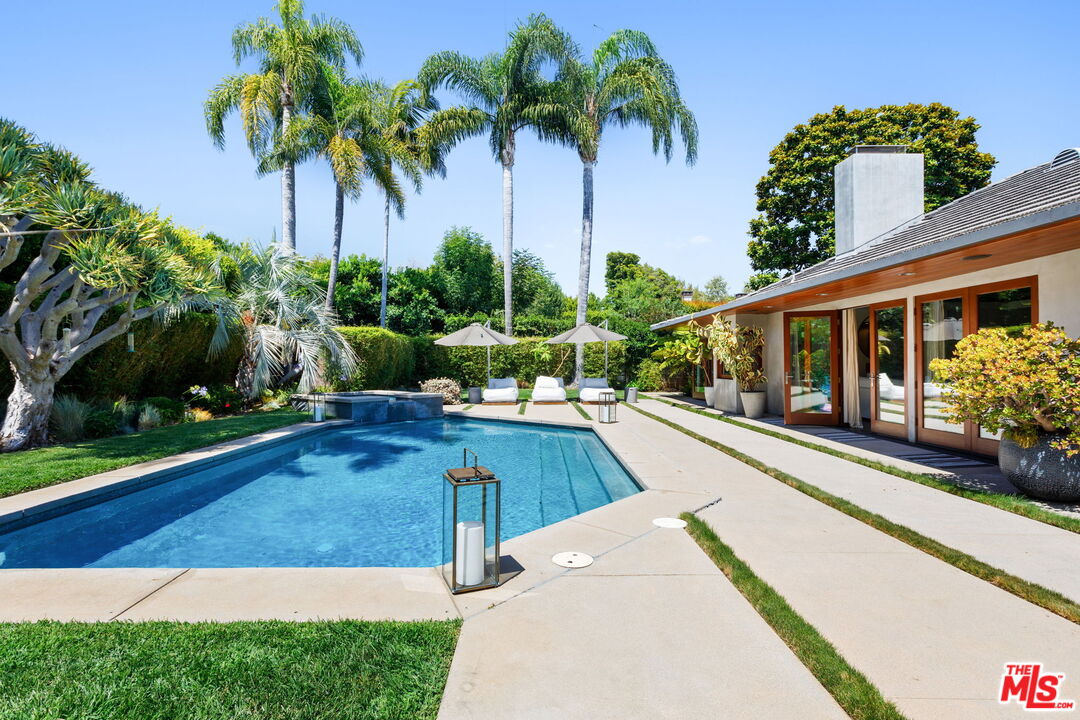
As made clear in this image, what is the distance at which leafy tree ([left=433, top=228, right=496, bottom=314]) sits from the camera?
25.3 meters

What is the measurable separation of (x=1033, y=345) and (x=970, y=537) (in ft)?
7.69

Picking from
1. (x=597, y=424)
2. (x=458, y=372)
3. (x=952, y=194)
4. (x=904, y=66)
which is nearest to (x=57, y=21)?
(x=597, y=424)

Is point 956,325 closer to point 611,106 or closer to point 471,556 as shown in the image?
point 471,556

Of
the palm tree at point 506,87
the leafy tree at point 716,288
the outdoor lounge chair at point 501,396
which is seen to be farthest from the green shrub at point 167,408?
the leafy tree at point 716,288

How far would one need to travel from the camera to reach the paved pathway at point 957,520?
359 centimetres

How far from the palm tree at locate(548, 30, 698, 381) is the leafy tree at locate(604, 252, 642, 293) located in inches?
1183

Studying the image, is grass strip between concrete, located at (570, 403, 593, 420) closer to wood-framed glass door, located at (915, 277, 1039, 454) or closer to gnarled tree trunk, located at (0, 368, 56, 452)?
wood-framed glass door, located at (915, 277, 1039, 454)

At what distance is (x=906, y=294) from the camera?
886 centimetres

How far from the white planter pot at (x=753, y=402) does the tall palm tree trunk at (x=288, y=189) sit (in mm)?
14835

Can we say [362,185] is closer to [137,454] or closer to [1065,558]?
[137,454]

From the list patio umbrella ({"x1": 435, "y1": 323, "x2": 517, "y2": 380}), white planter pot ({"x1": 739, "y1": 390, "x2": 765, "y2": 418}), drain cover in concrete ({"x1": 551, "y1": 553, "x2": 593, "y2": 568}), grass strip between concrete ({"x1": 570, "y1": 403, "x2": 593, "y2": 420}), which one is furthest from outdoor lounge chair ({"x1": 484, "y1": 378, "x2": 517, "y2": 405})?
drain cover in concrete ({"x1": 551, "y1": 553, "x2": 593, "y2": 568})

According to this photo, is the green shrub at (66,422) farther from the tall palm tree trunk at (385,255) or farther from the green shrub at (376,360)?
the tall palm tree trunk at (385,255)

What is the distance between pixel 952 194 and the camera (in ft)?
74.5

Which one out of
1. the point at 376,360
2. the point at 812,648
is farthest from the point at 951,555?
the point at 376,360
